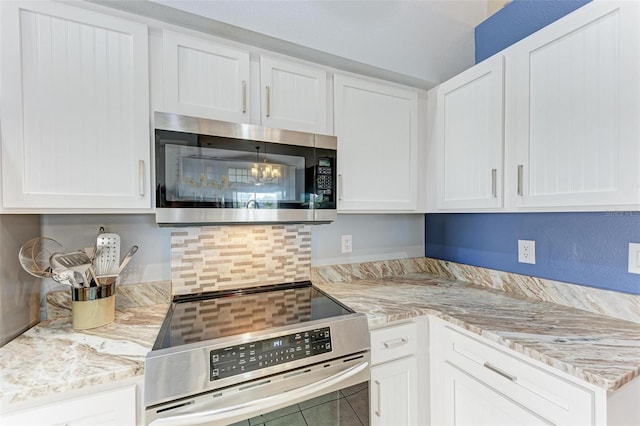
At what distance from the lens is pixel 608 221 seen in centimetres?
121

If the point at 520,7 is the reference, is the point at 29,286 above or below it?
below

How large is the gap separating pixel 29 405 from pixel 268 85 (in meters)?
1.36

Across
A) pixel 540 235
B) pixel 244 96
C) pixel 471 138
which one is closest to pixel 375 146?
pixel 471 138

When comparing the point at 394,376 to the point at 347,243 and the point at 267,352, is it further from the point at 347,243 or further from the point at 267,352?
the point at 347,243

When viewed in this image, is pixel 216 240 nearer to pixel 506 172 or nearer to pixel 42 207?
pixel 42 207

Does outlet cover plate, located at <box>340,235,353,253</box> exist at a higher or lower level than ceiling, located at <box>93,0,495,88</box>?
lower

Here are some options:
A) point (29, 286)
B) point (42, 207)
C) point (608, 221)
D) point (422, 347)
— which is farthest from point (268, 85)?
point (608, 221)

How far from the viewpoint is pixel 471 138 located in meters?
1.48

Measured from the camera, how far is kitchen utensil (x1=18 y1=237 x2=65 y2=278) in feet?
3.55

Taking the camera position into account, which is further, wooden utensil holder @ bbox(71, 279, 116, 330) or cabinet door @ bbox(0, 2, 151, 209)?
wooden utensil holder @ bbox(71, 279, 116, 330)

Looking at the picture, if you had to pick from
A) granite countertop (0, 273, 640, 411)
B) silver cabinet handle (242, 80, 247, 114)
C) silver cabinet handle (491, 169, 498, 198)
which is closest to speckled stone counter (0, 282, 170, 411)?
granite countertop (0, 273, 640, 411)

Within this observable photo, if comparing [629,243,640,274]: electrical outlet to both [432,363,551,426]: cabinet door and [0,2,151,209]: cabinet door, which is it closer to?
[432,363,551,426]: cabinet door

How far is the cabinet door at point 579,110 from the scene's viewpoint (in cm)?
94

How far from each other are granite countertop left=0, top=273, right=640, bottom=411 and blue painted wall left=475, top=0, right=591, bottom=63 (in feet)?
4.63
